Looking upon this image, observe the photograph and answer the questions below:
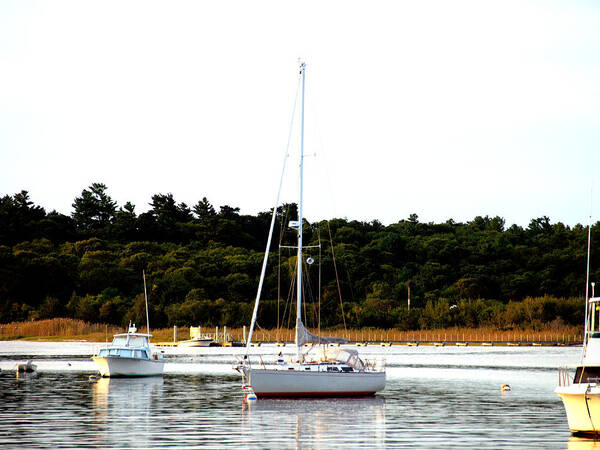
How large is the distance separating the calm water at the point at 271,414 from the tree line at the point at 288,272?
197ft

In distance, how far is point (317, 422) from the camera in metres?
34.1

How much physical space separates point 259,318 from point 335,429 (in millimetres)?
93891

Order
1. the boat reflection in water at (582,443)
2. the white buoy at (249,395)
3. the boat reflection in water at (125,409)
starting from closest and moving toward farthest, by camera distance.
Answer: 1. the boat reflection in water at (582,443)
2. the boat reflection in water at (125,409)
3. the white buoy at (249,395)

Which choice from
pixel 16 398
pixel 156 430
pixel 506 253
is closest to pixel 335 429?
pixel 156 430

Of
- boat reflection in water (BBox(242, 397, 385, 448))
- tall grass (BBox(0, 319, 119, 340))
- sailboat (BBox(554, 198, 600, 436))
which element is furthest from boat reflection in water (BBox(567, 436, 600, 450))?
tall grass (BBox(0, 319, 119, 340))

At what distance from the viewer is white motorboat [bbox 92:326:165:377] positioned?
186 ft

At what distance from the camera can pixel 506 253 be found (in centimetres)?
15850

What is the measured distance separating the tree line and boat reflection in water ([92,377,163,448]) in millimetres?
61284

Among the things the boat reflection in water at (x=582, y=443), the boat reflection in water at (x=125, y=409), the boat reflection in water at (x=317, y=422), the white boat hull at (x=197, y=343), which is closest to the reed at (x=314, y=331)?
the white boat hull at (x=197, y=343)

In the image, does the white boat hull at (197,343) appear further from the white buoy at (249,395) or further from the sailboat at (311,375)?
the white buoy at (249,395)

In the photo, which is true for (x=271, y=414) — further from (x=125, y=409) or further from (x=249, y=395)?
(x=125, y=409)

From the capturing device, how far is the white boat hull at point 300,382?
41125mm

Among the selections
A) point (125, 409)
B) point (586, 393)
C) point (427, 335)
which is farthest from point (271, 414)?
point (427, 335)

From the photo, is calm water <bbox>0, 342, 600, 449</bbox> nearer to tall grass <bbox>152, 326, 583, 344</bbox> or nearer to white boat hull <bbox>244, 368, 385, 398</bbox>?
white boat hull <bbox>244, 368, 385, 398</bbox>
